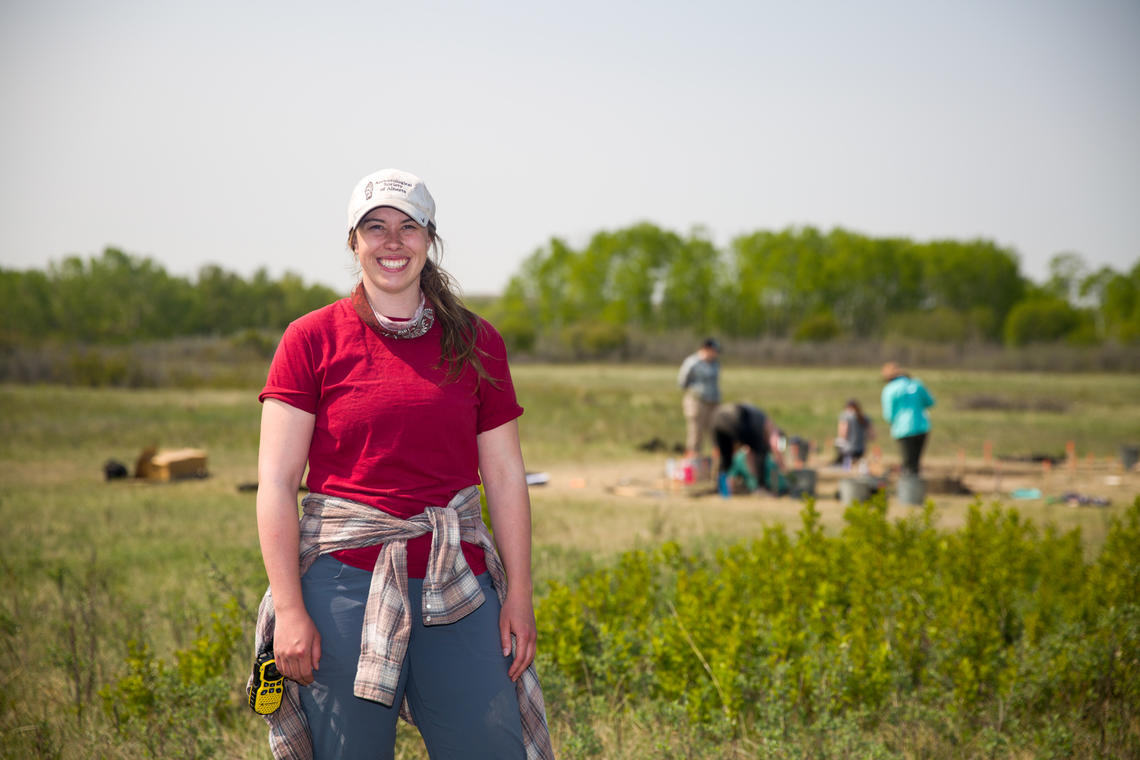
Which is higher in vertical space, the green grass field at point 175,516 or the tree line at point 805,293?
the tree line at point 805,293

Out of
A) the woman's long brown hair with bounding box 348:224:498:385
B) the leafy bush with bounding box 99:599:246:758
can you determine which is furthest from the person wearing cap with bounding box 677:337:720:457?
the woman's long brown hair with bounding box 348:224:498:385

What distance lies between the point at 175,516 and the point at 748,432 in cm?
733

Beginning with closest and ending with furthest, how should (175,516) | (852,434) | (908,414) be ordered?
(175,516) → (908,414) → (852,434)

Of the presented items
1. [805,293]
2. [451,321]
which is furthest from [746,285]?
[451,321]

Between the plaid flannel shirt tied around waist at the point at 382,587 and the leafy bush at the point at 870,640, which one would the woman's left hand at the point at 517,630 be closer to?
the plaid flannel shirt tied around waist at the point at 382,587

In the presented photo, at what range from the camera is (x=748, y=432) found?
1232 centimetres

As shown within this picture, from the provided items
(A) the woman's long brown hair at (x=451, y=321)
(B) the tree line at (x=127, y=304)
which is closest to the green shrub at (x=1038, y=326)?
(B) the tree line at (x=127, y=304)

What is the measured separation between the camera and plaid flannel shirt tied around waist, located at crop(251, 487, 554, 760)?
1997 millimetres

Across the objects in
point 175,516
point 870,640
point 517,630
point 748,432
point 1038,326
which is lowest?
point 175,516

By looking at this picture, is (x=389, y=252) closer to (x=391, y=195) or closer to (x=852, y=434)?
(x=391, y=195)

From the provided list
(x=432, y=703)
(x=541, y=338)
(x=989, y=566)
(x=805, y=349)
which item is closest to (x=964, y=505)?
(x=989, y=566)

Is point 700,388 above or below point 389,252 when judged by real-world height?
below

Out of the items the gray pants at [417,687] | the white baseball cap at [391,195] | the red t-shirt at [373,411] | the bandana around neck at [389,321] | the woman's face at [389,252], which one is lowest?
the gray pants at [417,687]

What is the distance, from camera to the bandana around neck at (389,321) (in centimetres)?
212
